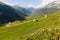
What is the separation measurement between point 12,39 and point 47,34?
168 ft

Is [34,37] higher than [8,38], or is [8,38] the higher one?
[34,37]

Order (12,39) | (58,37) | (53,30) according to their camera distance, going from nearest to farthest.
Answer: (58,37)
(53,30)
(12,39)

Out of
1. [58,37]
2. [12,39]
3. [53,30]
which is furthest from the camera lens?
[12,39]

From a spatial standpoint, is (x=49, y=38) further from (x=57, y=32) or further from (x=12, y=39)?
(x=12, y=39)

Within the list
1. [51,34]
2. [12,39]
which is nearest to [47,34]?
[51,34]

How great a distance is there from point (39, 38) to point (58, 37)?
244 cm

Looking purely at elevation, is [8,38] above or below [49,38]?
below

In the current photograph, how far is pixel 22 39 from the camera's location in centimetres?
2441

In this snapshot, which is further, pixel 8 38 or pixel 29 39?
pixel 8 38

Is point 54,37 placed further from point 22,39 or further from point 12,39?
point 12,39

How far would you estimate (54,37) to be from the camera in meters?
22.0

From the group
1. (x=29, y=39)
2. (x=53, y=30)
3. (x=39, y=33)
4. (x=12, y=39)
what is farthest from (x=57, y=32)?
(x=12, y=39)

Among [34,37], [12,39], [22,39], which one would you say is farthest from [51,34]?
[12,39]

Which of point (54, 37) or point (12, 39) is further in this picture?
point (12, 39)
